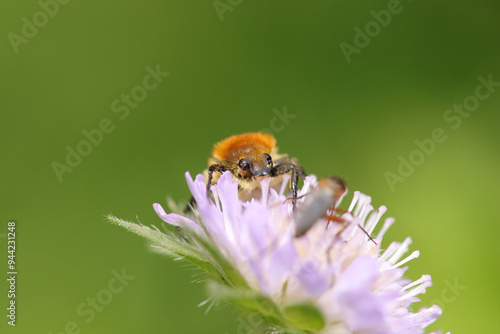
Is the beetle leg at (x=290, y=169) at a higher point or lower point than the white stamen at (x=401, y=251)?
higher

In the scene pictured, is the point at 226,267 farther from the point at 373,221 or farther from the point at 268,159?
the point at 373,221

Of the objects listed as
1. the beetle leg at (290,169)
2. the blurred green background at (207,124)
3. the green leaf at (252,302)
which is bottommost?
the green leaf at (252,302)

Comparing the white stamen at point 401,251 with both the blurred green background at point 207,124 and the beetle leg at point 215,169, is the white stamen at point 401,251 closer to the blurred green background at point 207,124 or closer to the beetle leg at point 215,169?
the beetle leg at point 215,169

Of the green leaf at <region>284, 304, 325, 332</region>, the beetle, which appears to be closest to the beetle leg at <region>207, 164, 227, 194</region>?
the beetle

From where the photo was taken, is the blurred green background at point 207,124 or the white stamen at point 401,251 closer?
the white stamen at point 401,251

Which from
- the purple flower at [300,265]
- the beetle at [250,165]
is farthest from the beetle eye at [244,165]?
the purple flower at [300,265]

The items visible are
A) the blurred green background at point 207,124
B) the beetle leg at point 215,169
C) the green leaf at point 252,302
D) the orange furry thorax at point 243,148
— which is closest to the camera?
the green leaf at point 252,302

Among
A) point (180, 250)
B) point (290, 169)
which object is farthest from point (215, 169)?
point (180, 250)

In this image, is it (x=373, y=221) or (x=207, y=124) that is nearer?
(x=373, y=221)
